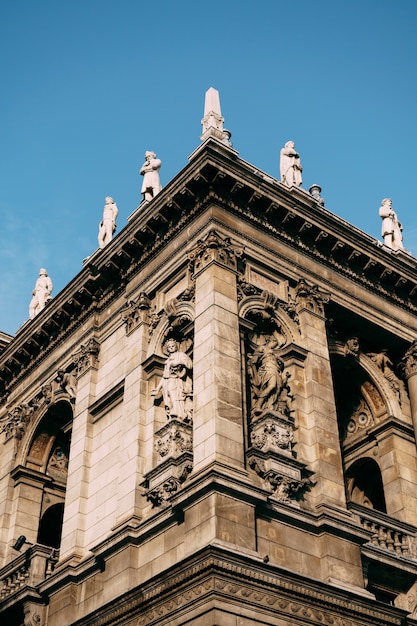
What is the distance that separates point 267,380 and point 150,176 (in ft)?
32.2

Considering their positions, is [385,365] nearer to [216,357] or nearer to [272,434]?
[272,434]

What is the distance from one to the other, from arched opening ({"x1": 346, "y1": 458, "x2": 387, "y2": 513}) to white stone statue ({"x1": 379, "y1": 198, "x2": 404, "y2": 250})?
300 inches

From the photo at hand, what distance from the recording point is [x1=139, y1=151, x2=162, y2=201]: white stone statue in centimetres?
3102

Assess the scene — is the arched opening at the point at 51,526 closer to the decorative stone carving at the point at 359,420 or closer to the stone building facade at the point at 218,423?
the stone building facade at the point at 218,423

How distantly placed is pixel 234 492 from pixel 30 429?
43.3ft

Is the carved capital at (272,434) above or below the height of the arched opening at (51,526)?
below

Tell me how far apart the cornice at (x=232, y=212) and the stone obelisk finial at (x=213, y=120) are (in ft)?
3.75

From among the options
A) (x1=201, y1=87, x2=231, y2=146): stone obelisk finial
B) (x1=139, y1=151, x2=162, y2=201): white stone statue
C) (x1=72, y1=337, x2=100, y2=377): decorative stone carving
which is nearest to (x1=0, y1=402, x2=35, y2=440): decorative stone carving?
(x1=72, y1=337, x2=100, y2=377): decorative stone carving

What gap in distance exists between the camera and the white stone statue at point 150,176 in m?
31.0

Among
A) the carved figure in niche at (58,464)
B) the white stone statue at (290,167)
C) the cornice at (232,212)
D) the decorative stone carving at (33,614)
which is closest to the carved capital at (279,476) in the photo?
the cornice at (232,212)

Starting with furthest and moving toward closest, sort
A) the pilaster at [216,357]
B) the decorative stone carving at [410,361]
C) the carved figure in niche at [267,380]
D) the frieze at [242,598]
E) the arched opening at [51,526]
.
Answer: the arched opening at [51,526], the decorative stone carving at [410,361], the carved figure in niche at [267,380], the pilaster at [216,357], the frieze at [242,598]

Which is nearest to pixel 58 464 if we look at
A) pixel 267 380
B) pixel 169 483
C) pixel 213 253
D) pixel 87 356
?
pixel 87 356

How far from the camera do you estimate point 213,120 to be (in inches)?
1121

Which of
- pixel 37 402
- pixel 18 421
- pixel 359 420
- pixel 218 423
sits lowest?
pixel 218 423
